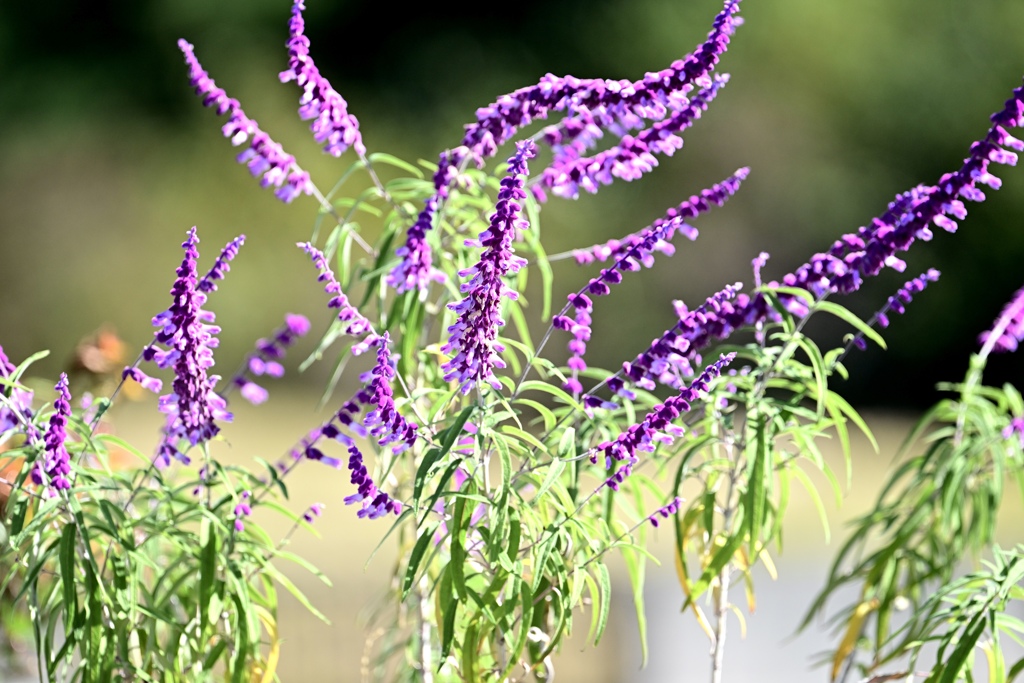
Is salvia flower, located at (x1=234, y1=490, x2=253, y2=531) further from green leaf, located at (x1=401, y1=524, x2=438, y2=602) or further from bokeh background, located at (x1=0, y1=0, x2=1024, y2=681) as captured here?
bokeh background, located at (x1=0, y1=0, x2=1024, y2=681)

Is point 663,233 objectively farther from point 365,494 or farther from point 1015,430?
point 1015,430

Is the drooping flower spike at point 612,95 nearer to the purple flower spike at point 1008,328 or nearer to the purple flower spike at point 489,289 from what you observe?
the purple flower spike at point 489,289

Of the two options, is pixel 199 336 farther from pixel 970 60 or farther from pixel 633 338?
pixel 970 60

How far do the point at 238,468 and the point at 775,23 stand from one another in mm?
11538

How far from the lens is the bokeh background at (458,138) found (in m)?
11.7

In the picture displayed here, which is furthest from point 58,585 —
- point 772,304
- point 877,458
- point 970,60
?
point 970,60

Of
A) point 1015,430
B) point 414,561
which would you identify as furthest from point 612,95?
point 1015,430

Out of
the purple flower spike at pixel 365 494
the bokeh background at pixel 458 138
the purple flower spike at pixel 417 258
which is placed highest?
the bokeh background at pixel 458 138

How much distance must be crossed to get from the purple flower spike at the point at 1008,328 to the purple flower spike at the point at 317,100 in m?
0.94

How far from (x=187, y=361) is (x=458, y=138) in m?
10.2

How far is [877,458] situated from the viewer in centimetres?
1078

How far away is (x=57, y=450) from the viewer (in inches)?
50.8

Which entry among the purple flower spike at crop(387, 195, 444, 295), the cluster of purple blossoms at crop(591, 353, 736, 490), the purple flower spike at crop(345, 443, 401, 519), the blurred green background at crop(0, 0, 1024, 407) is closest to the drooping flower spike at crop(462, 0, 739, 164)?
the purple flower spike at crop(387, 195, 444, 295)

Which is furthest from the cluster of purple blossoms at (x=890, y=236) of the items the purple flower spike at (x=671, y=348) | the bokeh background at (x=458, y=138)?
the bokeh background at (x=458, y=138)
